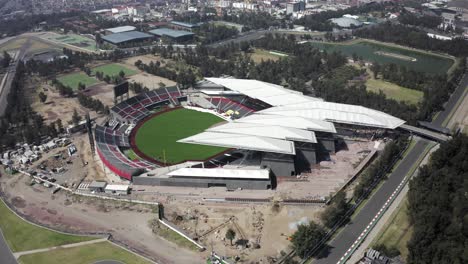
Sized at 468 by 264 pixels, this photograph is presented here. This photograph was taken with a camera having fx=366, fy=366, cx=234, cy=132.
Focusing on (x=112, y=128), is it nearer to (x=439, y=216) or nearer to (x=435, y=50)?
(x=439, y=216)

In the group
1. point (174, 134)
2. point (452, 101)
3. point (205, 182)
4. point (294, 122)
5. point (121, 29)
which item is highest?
point (121, 29)

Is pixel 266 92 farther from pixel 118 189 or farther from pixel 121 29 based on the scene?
pixel 121 29

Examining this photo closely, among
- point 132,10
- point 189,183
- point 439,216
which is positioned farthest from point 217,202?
point 132,10

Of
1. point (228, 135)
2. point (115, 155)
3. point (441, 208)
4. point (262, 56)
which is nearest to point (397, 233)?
point (441, 208)

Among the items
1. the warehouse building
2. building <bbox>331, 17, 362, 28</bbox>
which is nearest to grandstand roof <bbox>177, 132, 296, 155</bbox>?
the warehouse building

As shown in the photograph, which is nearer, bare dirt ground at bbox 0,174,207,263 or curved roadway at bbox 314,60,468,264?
curved roadway at bbox 314,60,468,264

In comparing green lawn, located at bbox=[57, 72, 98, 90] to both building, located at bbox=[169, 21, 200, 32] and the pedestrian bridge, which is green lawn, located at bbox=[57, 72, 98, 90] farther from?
the pedestrian bridge
